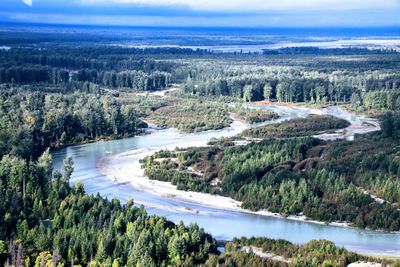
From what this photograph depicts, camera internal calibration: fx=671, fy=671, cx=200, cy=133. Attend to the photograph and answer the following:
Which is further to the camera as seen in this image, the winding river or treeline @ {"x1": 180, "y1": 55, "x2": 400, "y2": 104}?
treeline @ {"x1": 180, "y1": 55, "x2": 400, "y2": 104}

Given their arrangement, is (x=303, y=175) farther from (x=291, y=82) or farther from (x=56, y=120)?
(x=291, y=82)

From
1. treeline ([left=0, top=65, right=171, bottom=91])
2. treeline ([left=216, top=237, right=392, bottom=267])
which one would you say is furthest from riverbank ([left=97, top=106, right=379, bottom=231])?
treeline ([left=0, top=65, right=171, bottom=91])

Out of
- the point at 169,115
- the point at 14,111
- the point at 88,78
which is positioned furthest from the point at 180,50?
the point at 14,111

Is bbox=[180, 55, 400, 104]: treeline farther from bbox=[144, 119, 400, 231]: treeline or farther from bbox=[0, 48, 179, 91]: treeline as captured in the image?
bbox=[144, 119, 400, 231]: treeline

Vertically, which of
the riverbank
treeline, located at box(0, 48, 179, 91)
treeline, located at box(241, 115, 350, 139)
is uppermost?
treeline, located at box(0, 48, 179, 91)

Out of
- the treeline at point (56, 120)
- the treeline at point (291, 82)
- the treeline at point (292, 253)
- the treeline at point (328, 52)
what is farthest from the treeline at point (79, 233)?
the treeline at point (328, 52)

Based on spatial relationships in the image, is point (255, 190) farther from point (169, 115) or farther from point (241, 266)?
point (169, 115)
